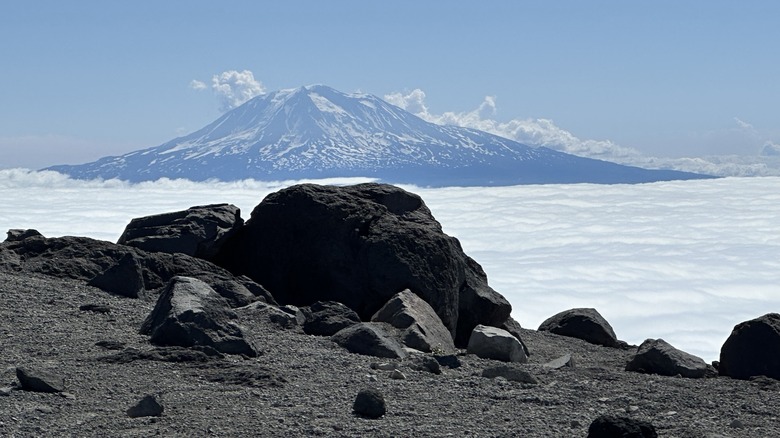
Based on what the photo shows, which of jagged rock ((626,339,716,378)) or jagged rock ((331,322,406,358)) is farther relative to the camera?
jagged rock ((626,339,716,378))

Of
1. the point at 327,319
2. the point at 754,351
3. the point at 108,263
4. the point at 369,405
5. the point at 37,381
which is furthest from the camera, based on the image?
the point at 108,263

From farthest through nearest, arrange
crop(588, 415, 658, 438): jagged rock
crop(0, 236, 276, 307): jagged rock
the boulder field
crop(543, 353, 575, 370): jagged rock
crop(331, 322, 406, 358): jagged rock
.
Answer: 1. crop(0, 236, 276, 307): jagged rock
2. crop(543, 353, 575, 370): jagged rock
3. crop(331, 322, 406, 358): jagged rock
4. the boulder field
5. crop(588, 415, 658, 438): jagged rock

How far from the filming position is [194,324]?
1214 cm

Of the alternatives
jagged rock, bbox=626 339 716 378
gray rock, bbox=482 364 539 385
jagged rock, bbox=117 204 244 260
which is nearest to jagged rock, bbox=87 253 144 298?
jagged rock, bbox=117 204 244 260

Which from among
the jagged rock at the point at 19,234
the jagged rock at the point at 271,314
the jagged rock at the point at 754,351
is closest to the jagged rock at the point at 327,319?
the jagged rock at the point at 271,314

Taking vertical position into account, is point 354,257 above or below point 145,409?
above

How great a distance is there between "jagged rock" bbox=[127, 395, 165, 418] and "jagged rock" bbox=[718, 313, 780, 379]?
886 centimetres

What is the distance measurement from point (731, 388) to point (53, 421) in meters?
8.25

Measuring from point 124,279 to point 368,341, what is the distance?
4.58 meters

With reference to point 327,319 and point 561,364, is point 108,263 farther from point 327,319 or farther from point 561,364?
point 561,364

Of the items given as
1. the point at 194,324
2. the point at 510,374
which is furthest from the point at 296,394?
the point at 510,374

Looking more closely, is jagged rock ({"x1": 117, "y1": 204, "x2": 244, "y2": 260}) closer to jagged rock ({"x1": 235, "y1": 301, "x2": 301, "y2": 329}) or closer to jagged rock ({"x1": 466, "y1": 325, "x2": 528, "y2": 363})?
jagged rock ({"x1": 235, "y1": 301, "x2": 301, "y2": 329})

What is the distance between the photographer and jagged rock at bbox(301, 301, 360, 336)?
14.0 m

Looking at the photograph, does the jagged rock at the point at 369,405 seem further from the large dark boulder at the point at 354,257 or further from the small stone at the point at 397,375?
the large dark boulder at the point at 354,257
